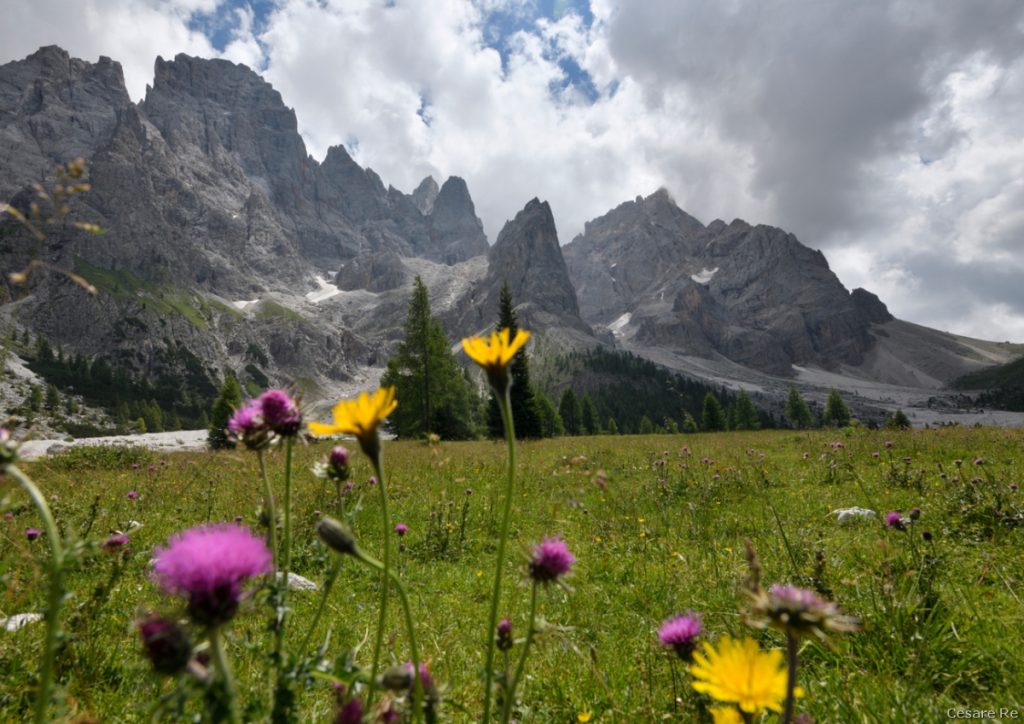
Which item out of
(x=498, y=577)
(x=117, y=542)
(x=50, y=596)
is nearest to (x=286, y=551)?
(x=50, y=596)

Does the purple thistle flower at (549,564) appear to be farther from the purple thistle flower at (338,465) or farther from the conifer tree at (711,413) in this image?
the conifer tree at (711,413)

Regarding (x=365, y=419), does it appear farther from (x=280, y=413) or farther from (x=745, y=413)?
(x=745, y=413)

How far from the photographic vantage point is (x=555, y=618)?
14.9ft

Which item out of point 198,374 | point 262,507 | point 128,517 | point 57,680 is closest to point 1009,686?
point 262,507

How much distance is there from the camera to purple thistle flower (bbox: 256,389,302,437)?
1815 mm

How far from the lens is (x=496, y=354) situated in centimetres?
154

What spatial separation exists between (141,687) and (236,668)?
0.50 meters

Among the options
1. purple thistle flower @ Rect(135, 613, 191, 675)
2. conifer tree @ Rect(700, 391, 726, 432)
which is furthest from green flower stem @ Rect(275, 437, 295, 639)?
conifer tree @ Rect(700, 391, 726, 432)

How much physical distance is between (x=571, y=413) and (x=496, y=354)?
6827 cm

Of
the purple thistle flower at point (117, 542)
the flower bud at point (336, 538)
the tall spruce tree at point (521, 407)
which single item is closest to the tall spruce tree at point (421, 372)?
the tall spruce tree at point (521, 407)

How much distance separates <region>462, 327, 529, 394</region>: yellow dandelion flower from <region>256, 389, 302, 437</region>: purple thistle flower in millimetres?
780

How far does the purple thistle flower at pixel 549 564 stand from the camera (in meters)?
1.63

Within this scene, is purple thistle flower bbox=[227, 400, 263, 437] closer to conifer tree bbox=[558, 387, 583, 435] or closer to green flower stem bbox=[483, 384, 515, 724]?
green flower stem bbox=[483, 384, 515, 724]

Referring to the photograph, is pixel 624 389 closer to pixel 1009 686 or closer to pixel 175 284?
pixel 1009 686
